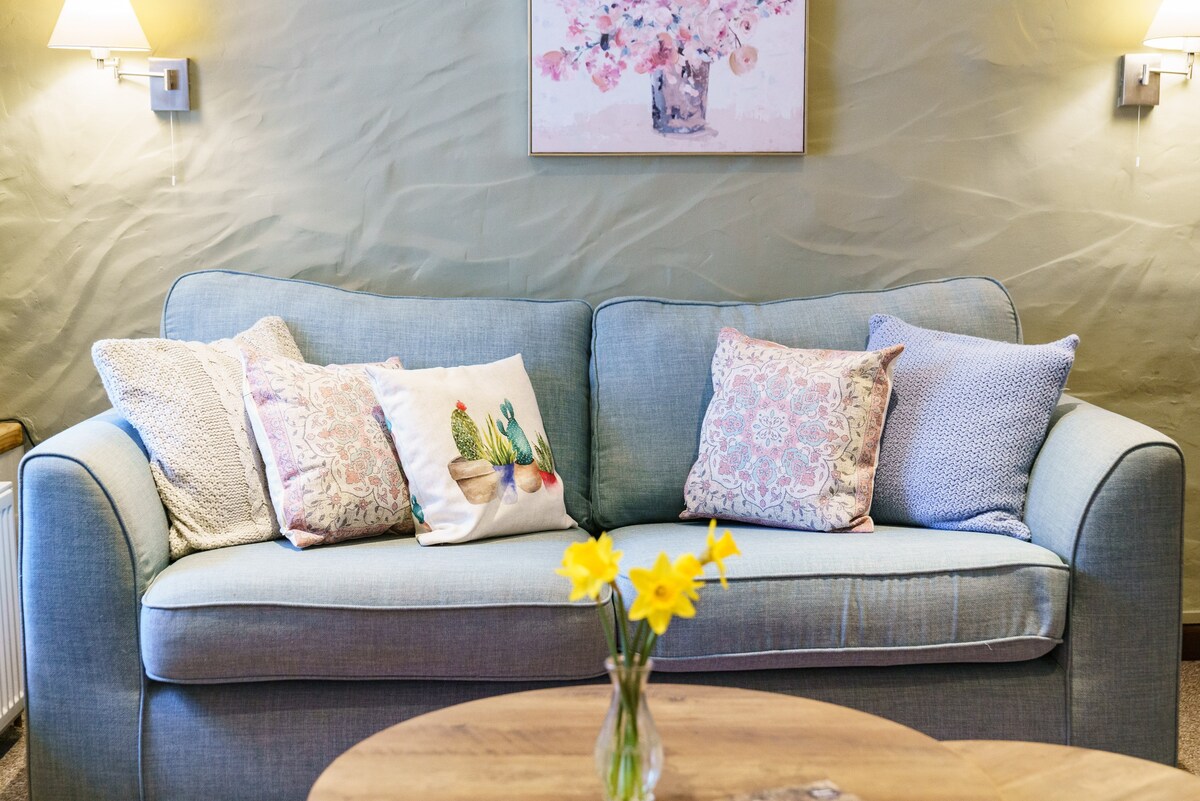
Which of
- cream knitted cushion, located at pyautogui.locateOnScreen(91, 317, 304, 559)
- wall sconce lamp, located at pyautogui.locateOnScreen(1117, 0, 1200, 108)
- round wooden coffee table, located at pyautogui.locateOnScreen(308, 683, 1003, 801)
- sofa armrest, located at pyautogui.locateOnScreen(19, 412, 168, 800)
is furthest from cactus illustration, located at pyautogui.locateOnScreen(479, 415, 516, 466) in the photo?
wall sconce lamp, located at pyautogui.locateOnScreen(1117, 0, 1200, 108)

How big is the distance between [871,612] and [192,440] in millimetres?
1279

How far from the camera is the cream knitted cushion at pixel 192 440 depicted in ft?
6.44

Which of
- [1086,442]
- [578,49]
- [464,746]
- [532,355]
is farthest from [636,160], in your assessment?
[464,746]

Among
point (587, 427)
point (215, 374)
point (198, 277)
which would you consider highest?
point (198, 277)

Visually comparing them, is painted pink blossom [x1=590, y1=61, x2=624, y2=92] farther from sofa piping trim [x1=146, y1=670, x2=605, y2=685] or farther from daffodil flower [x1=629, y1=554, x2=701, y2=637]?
daffodil flower [x1=629, y1=554, x2=701, y2=637]

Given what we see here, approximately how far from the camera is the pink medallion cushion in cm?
209

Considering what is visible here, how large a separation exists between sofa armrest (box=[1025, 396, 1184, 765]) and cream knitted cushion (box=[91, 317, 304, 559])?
4.93 ft

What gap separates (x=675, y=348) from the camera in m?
2.38

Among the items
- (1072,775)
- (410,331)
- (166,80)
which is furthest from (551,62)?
(1072,775)

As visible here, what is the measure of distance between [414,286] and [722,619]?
1.29 metres

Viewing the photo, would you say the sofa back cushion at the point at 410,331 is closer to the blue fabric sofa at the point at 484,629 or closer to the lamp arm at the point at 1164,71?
the blue fabric sofa at the point at 484,629

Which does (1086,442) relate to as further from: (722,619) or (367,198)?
(367,198)

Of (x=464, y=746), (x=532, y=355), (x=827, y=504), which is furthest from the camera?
(x=532, y=355)

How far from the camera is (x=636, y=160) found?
2660 mm
